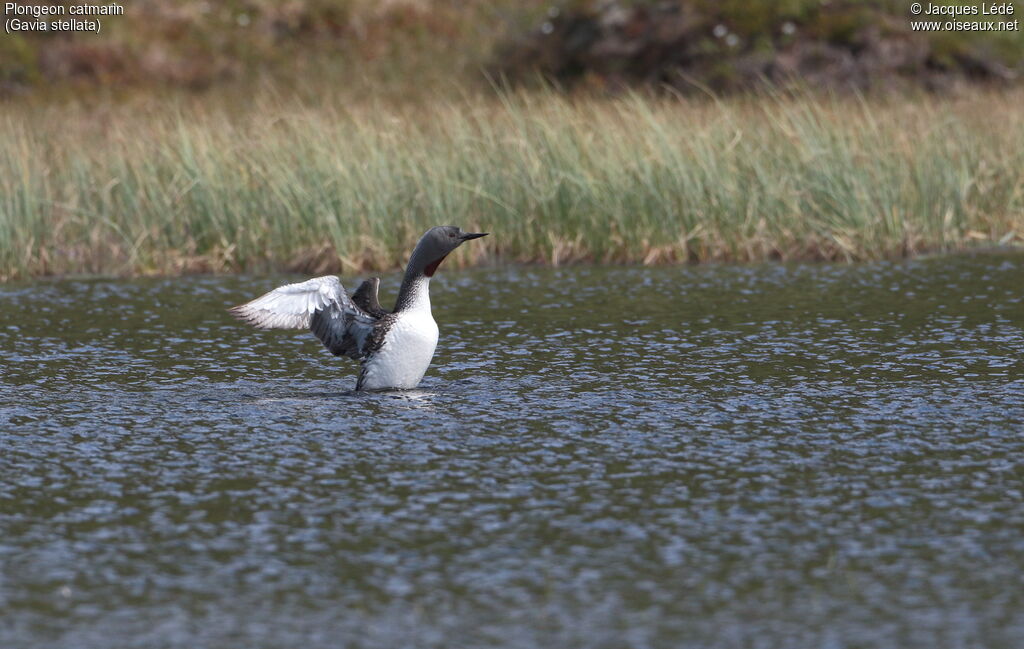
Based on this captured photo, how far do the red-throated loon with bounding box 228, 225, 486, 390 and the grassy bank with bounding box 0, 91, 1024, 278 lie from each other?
5.61 m

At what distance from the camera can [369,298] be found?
9.37m

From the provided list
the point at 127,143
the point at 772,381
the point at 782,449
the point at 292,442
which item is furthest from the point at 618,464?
the point at 127,143

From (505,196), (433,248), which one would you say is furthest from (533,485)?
(505,196)

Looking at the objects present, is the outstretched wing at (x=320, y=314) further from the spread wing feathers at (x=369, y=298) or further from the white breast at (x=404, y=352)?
the white breast at (x=404, y=352)

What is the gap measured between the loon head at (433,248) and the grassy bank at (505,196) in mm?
5582

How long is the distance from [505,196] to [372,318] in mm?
6596

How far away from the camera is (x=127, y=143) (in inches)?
633

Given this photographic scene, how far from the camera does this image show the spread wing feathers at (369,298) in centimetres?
931

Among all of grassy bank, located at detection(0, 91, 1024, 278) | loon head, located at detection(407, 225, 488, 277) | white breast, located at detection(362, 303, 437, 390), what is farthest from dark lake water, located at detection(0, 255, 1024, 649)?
grassy bank, located at detection(0, 91, 1024, 278)

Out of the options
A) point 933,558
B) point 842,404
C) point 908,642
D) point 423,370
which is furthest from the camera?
point 423,370

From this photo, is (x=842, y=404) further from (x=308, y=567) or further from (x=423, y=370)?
(x=308, y=567)

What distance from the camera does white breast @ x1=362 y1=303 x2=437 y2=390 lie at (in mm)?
9070

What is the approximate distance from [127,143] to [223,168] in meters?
1.27

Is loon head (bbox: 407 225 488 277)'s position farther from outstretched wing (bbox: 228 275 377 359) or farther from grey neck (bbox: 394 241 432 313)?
outstretched wing (bbox: 228 275 377 359)
